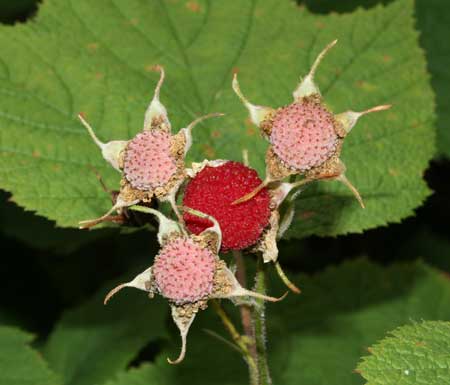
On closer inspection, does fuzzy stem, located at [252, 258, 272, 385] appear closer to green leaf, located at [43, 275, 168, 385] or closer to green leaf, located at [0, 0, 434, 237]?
green leaf, located at [0, 0, 434, 237]

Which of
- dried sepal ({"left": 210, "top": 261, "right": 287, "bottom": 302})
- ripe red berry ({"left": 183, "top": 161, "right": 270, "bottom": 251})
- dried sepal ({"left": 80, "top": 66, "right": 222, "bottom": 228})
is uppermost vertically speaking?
dried sepal ({"left": 80, "top": 66, "right": 222, "bottom": 228})

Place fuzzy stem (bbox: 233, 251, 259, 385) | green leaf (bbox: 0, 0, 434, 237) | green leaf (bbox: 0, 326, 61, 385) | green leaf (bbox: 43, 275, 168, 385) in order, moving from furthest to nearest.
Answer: green leaf (bbox: 43, 275, 168, 385) < green leaf (bbox: 0, 326, 61, 385) < green leaf (bbox: 0, 0, 434, 237) < fuzzy stem (bbox: 233, 251, 259, 385)

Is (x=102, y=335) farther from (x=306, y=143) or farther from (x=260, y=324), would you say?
(x=306, y=143)

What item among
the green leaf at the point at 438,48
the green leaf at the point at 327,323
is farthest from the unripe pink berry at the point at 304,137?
the green leaf at the point at 438,48

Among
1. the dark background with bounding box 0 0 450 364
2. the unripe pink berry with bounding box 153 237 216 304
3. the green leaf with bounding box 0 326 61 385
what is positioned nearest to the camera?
the unripe pink berry with bounding box 153 237 216 304

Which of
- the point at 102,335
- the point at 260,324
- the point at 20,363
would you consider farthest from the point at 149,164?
the point at 102,335

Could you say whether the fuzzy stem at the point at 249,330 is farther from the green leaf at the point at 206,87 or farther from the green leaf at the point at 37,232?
the green leaf at the point at 37,232

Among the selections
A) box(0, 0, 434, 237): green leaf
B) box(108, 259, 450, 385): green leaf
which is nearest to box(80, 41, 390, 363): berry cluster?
box(0, 0, 434, 237): green leaf
